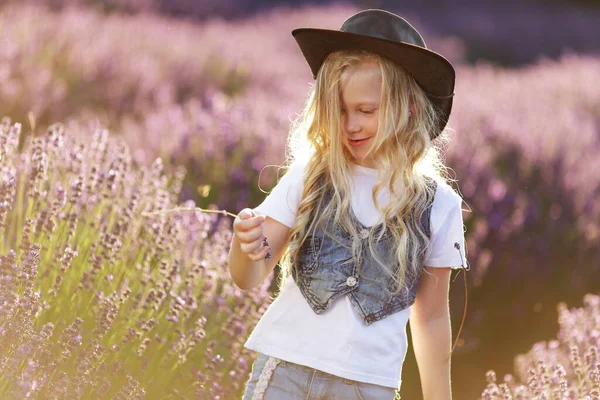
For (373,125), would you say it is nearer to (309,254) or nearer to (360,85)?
(360,85)

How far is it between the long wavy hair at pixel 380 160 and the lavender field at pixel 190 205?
25.8 inches

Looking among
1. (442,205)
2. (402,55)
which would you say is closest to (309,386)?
(442,205)

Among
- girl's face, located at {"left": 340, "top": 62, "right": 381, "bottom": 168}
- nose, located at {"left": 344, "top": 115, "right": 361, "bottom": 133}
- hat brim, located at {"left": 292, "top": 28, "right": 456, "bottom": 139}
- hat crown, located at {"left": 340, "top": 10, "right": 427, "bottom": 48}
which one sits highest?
hat crown, located at {"left": 340, "top": 10, "right": 427, "bottom": 48}

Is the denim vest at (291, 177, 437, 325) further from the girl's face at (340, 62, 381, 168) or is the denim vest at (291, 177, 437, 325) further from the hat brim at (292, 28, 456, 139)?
the hat brim at (292, 28, 456, 139)

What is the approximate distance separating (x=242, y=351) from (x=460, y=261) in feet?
3.12

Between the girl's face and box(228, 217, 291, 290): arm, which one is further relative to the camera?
the girl's face

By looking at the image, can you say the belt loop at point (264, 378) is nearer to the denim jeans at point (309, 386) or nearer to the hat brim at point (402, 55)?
the denim jeans at point (309, 386)

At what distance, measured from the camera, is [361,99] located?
237cm

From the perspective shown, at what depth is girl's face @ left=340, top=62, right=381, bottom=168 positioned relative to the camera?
7.77ft

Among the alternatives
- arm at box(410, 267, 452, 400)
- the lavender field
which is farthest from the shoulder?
the lavender field

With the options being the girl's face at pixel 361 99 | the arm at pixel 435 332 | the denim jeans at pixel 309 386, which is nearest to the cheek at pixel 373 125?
the girl's face at pixel 361 99

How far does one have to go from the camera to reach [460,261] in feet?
7.87

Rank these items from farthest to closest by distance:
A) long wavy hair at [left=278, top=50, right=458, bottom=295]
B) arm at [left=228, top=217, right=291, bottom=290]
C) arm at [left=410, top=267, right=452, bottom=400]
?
arm at [left=410, top=267, right=452, bottom=400] < long wavy hair at [left=278, top=50, right=458, bottom=295] < arm at [left=228, top=217, right=291, bottom=290]

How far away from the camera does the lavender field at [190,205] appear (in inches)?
111
